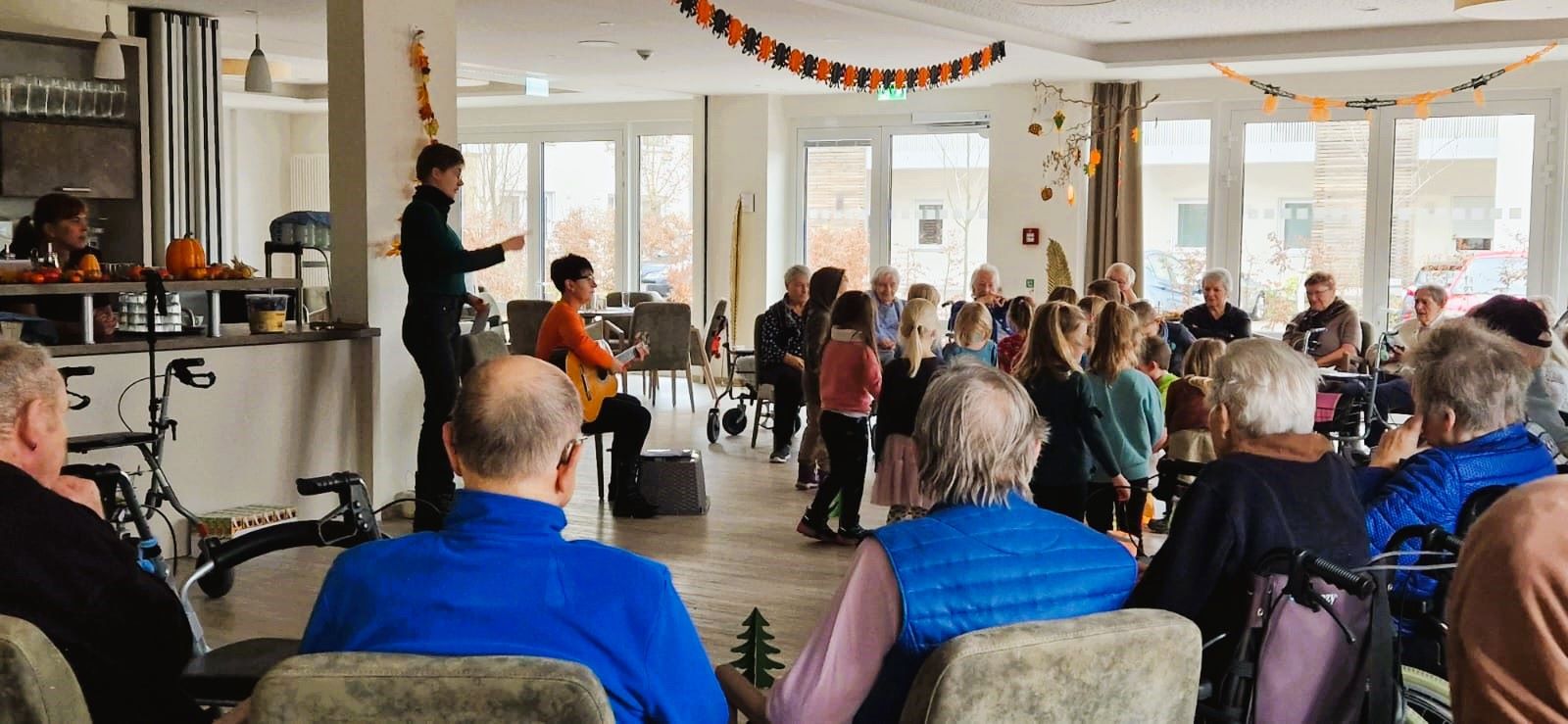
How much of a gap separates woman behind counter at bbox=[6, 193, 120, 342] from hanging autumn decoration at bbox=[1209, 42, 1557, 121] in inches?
294

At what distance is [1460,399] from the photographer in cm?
331

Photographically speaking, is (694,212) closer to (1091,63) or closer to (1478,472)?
(1091,63)

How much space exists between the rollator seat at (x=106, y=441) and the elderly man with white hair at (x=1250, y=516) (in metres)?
4.00

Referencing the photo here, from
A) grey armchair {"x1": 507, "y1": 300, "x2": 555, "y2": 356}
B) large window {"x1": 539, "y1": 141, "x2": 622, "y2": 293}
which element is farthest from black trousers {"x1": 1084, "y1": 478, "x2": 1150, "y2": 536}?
large window {"x1": 539, "y1": 141, "x2": 622, "y2": 293}

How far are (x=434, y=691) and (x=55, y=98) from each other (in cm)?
820

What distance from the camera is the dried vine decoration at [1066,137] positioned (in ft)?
39.8

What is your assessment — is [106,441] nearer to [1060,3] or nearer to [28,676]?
Result: [28,676]

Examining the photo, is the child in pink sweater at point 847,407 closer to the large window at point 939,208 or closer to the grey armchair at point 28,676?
the grey armchair at point 28,676

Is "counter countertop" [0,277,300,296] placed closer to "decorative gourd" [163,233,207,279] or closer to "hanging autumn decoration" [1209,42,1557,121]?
"decorative gourd" [163,233,207,279]

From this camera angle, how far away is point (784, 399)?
935 centimetres

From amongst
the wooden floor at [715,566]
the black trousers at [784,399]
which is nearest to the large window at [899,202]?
the black trousers at [784,399]

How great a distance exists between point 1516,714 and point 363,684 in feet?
4.20

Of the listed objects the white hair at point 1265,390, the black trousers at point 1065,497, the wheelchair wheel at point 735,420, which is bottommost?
the wheelchair wheel at point 735,420

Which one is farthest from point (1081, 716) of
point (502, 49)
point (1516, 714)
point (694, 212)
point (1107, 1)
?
point (694, 212)
